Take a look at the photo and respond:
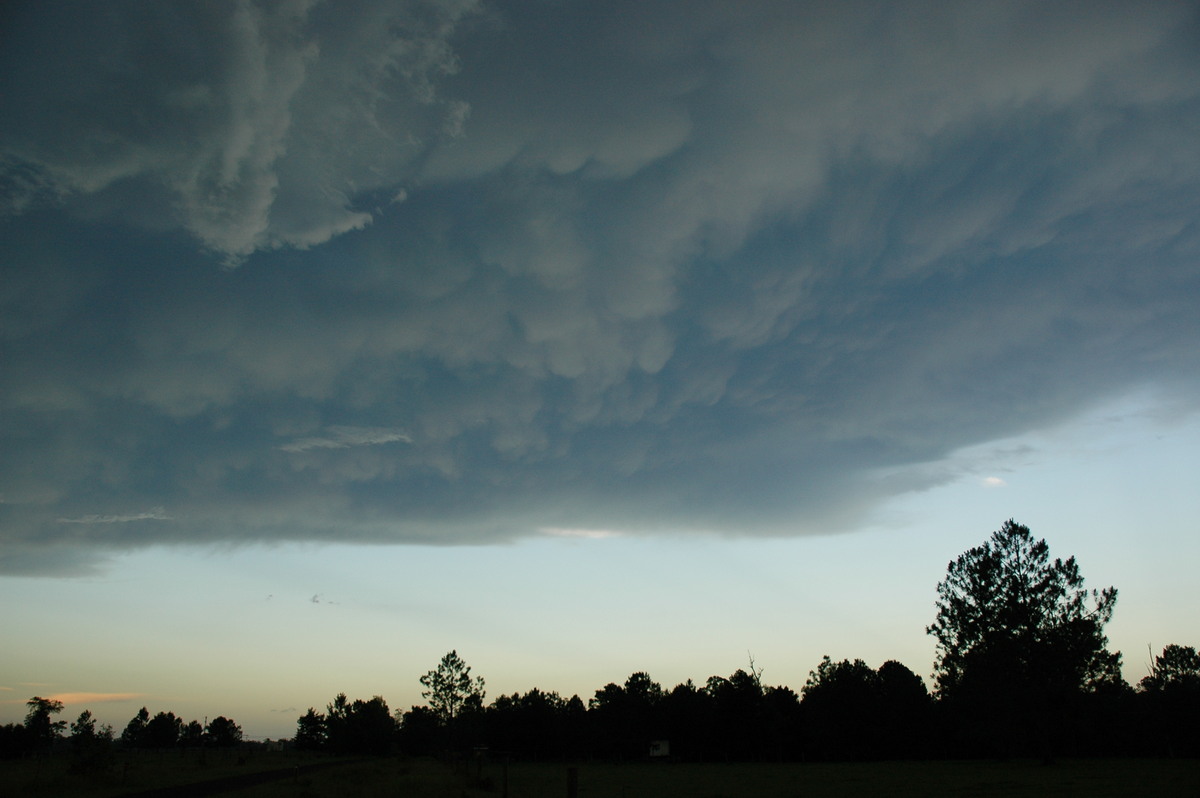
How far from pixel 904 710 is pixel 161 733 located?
199136 millimetres

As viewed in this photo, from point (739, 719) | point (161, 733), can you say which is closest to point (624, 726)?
point (739, 719)

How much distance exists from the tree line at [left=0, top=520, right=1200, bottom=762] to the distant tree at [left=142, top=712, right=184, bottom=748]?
33.9m

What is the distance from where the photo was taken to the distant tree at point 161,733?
7510 inches

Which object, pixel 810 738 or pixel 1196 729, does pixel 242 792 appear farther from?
pixel 1196 729

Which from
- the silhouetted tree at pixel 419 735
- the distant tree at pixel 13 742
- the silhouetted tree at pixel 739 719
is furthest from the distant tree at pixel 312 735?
the silhouetted tree at pixel 739 719

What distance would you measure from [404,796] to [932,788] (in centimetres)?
2768

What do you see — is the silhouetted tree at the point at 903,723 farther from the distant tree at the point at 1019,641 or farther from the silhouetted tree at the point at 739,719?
the distant tree at the point at 1019,641

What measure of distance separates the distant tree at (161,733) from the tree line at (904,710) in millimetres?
33938

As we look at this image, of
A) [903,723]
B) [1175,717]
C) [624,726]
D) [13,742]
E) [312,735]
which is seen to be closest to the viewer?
[1175,717]

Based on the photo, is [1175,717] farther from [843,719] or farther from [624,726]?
[624,726]

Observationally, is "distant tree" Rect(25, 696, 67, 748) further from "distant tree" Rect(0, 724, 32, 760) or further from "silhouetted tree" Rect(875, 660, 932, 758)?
"silhouetted tree" Rect(875, 660, 932, 758)

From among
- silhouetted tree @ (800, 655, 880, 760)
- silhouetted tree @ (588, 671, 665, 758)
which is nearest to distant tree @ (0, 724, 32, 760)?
silhouetted tree @ (588, 671, 665, 758)

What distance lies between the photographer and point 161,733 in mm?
191375

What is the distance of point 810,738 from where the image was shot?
327 ft
